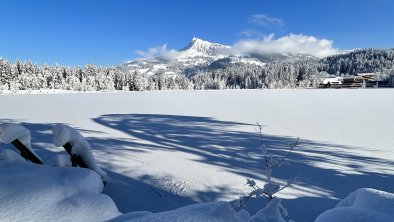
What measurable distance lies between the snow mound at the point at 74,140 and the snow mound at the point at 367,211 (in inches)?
141

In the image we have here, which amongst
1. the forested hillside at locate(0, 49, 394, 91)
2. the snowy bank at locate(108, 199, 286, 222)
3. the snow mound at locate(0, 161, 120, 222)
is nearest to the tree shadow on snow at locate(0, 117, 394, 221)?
the snow mound at locate(0, 161, 120, 222)

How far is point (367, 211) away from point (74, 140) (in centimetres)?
407

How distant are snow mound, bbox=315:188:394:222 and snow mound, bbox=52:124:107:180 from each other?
3.59 metres

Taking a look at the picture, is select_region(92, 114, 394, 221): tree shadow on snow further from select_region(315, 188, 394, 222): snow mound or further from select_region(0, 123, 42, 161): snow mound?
select_region(0, 123, 42, 161): snow mound

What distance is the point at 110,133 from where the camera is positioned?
1007 cm

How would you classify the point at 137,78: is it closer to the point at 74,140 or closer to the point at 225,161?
the point at 225,161

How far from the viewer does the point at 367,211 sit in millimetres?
1857

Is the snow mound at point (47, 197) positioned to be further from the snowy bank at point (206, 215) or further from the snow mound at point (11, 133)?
the snowy bank at point (206, 215)

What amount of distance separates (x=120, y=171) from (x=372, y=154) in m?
5.97

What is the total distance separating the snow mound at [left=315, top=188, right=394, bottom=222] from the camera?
69.6 inches

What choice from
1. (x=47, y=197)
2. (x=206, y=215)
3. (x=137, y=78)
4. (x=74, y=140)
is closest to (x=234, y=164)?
(x=74, y=140)

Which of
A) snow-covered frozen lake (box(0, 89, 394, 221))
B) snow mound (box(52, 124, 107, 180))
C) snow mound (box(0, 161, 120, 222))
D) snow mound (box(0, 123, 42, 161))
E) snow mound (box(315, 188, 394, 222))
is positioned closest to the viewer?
snow mound (box(315, 188, 394, 222))

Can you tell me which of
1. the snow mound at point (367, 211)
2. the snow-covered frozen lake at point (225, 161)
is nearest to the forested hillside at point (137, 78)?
the snow-covered frozen lake at point (225, 161)

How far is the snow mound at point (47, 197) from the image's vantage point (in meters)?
2.40
